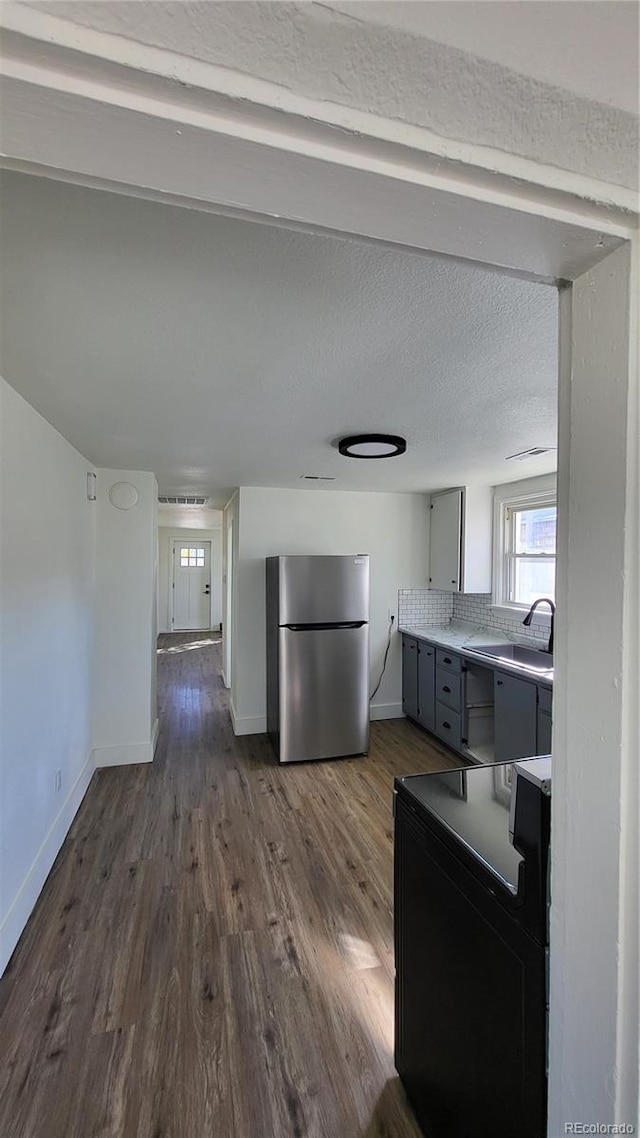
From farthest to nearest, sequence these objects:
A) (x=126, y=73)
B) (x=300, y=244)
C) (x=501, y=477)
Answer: (x=501, y=477) < (x=300, y=244) < (x=126, y=73)

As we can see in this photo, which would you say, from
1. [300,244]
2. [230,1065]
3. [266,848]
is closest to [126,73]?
[300,244]

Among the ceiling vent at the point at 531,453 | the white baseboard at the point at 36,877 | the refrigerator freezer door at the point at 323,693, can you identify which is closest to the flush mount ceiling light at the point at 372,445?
the ceiling vent at the point at 531,453

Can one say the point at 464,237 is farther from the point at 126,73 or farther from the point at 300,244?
the point at 300,244

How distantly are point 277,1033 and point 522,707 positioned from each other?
207 cm

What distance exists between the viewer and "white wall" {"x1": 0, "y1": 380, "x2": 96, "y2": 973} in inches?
68.0

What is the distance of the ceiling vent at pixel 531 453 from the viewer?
2.54 meters

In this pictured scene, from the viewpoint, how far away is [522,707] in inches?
112

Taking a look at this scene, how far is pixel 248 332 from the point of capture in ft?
4.14

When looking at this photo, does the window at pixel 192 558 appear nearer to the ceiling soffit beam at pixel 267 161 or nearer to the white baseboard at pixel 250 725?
the white baseboard at pixel 250 725

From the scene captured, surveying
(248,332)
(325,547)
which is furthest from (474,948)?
(325,547)

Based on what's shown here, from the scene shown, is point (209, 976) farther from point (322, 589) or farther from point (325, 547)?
point (325, 547)

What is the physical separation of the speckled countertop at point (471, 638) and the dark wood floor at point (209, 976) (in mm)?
1202

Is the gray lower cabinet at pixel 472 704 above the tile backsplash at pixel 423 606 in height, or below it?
below

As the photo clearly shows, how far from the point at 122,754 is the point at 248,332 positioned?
3.25m
